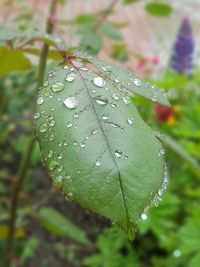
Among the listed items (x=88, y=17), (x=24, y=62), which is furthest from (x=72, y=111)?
(x=88, y=17)

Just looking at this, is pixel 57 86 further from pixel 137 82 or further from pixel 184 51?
pixel 184 51

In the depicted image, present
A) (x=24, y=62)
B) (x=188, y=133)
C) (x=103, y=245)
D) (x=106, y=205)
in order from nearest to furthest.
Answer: (x=106, y=205)
(x=24, y=62)
(x=103, y=245)
(x=188, y=133)

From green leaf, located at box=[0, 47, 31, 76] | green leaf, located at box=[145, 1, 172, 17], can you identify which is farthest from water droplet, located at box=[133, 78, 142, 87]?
green leaf, located at box=[145, 1, 172, 17]

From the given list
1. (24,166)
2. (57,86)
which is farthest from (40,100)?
(24,166)

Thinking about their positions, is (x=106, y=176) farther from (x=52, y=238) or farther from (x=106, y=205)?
(x=52, y=238)

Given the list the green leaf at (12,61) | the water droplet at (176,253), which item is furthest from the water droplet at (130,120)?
the water droplet at (176,253)

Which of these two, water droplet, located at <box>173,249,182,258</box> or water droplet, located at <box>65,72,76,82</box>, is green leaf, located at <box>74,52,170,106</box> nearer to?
water droplet, located at <box>65,72,76,82</box>

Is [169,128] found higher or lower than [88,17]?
lower
